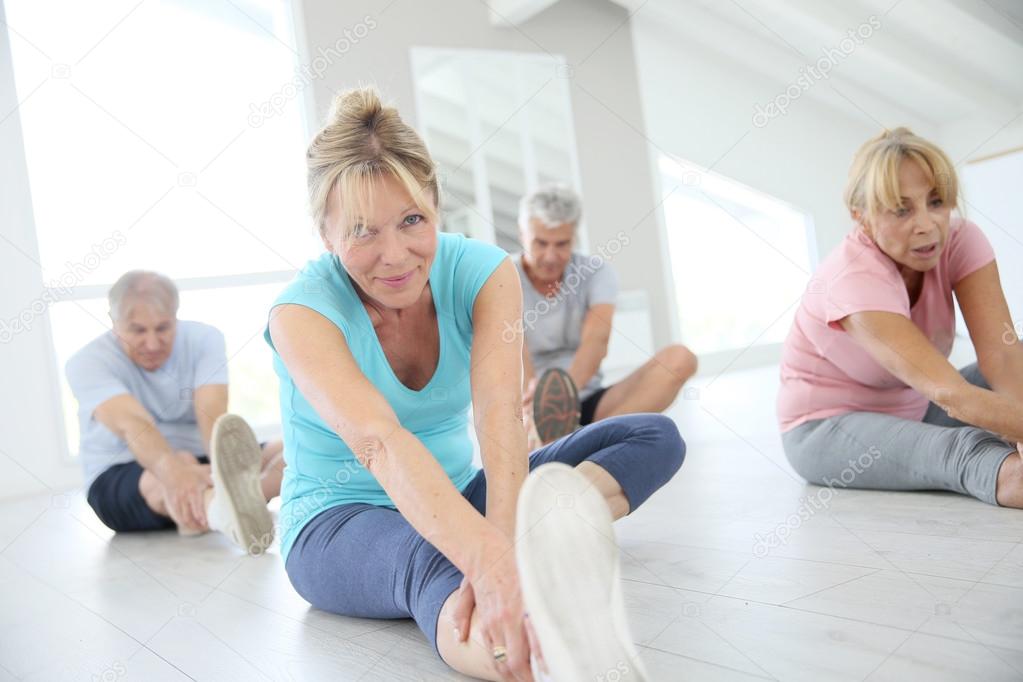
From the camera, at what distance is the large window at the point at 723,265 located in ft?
18.2

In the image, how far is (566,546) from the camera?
727mm

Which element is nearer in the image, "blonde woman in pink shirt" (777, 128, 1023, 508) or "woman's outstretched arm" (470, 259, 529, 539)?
"woman's outstretched arm" (470, 259, 529, 539)

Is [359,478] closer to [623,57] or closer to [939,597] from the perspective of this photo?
[939,597]

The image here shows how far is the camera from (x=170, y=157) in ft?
13.0

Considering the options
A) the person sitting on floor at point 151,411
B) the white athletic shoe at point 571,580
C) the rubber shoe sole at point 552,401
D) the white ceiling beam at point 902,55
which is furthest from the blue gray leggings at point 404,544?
the white ceiling beam at point 902,55

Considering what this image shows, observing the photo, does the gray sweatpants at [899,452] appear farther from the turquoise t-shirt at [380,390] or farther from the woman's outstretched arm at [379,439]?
the woman's outstretched arm at [379,439]

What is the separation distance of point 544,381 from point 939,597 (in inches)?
54.8

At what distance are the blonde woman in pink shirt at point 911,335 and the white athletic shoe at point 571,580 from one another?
845 millimetres
